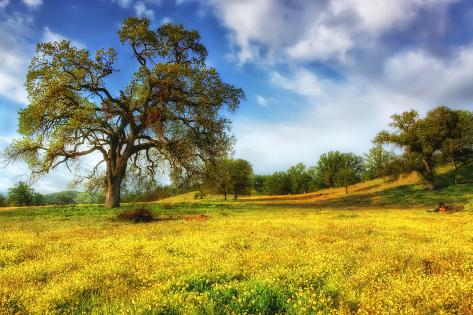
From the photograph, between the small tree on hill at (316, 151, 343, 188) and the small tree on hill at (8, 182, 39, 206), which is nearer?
the small tree on hill at (316, 151, 343, 188)

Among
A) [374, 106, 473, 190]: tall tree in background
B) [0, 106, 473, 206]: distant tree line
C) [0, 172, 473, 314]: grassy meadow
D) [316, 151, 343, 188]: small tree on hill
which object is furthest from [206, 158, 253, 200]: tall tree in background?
[0, 172, 473, 314]: grassy meadow

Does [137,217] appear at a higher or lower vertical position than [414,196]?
higher

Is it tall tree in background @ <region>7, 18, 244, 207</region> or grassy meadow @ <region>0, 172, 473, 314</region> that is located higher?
tall tree in background @ <region>7, 18, 244, 207</region>

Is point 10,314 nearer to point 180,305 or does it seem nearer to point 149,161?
point 180,305

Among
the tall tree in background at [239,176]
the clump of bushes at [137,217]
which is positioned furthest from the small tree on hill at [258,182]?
the clump of bushes at [137,217]

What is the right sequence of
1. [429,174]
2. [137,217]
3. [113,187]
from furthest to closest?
1. [429,174]
2. [113,187]
3. [137,217]

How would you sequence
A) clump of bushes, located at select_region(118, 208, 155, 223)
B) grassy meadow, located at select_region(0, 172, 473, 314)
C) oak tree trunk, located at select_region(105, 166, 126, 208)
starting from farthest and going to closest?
oak tree trunk, located at select_region(105, 166, 126, 208) → clump of bushes, located at select_region(118, 208, 155, 223) → grassy meadow, located at select_region(0, 172, 473, 314)

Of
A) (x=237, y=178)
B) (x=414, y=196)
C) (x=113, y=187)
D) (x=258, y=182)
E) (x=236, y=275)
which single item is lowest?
(x=236, y=275)

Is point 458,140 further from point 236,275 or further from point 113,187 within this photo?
point 236,275

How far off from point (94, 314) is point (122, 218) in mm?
19314

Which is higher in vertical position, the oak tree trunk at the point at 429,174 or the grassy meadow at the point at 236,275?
the oak tree trunk at the point at 429,174

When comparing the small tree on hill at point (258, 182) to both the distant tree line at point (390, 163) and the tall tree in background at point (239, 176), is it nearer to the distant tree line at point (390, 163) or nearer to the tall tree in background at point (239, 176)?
the distant tree line at point (390, 163)

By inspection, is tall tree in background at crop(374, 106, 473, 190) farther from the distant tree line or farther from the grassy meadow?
the grassy meadow

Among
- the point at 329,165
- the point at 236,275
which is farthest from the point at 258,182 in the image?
the point at 236,275
